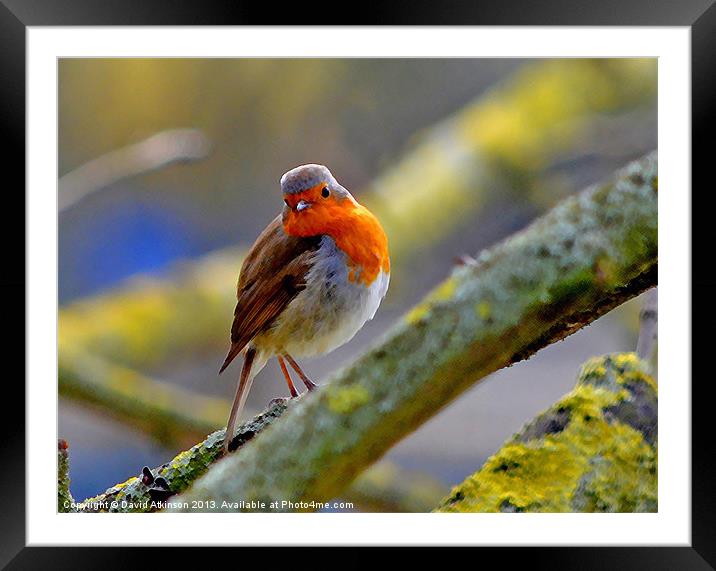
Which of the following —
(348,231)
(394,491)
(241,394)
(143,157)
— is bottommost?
(394,491)

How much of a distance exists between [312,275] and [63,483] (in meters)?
0.91

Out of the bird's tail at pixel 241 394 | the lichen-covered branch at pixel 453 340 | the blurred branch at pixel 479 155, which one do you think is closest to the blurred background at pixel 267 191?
the blurred branch at pixel 479 155

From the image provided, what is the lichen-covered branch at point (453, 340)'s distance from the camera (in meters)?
1.84

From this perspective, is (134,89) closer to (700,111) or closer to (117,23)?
(117,23)

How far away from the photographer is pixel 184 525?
2318 millimetres

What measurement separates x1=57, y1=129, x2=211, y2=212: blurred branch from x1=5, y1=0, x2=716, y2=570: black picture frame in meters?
0.22

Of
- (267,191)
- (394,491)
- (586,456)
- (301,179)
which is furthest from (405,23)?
(394,491)

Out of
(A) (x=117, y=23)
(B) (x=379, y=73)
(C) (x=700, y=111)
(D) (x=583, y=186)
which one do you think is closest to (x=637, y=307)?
(D) (x=583, y=186)

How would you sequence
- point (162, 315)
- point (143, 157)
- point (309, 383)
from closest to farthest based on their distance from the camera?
point (309, 383) → point (143, 157) → point (162, 315)

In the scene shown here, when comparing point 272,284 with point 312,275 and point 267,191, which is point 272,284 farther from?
point 267,191

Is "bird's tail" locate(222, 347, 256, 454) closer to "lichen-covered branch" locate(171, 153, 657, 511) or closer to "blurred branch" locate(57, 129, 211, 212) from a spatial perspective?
"lichen-covered branch" locate(171, 153, 657, 511)

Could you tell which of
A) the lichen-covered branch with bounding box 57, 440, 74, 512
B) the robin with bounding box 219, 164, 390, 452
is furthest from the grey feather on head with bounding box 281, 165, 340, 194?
the lichen-covered branch with bounding box 57, 440, 74, 512

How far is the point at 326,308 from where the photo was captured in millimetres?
2389

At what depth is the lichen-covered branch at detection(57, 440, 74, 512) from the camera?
237 centimetres
